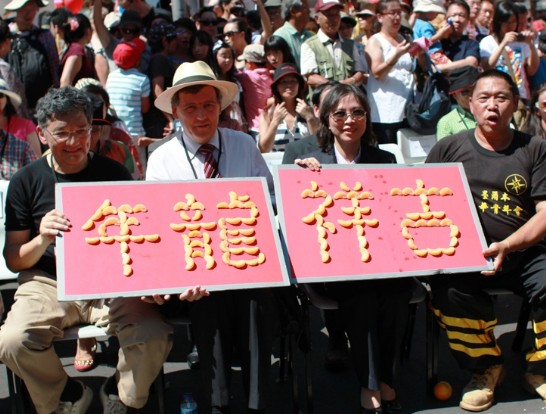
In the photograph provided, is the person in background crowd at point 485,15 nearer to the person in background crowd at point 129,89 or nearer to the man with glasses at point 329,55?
the man with glasses at point 329,55

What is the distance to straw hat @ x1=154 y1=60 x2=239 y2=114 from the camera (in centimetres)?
417

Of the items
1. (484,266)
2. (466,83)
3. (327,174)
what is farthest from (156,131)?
(484,266)

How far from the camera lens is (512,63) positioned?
8.01 m

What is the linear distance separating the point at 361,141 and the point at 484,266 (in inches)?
43.0

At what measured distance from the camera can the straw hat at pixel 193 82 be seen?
417 cm

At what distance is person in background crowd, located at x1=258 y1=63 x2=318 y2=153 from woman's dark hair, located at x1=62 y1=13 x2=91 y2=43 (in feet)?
6.61

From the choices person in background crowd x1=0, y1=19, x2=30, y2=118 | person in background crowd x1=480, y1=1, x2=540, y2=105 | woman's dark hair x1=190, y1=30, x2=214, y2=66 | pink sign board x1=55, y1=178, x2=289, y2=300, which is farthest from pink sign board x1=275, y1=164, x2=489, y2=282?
person in background crowd x1=480, y1=1, x2=540, y2=105

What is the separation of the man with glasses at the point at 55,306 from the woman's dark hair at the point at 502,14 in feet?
17.0

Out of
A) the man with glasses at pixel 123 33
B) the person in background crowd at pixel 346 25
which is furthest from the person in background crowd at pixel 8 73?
the person in background crowd at pixel 346 25

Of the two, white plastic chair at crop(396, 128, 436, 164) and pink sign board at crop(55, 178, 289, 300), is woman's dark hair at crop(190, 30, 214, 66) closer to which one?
white plastic chair at crop(396, 128, 436, 164)

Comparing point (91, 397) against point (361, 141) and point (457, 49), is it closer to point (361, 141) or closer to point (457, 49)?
point (361, 141)

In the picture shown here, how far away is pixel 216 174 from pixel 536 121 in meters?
2.42

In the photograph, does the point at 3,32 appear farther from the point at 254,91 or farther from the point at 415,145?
the point at 415,145

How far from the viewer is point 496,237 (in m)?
4.31
